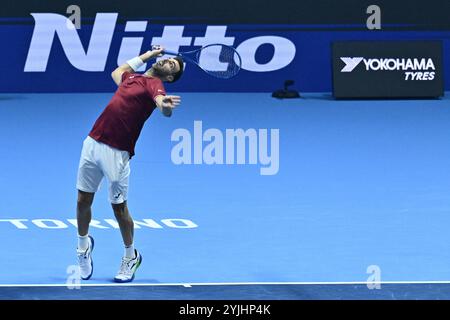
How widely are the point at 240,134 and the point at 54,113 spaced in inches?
133

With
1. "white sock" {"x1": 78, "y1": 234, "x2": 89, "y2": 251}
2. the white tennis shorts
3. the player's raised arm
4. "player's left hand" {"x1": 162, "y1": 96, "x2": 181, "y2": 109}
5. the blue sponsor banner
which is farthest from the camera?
the blue sponsor banner

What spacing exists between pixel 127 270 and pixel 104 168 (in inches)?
31.2

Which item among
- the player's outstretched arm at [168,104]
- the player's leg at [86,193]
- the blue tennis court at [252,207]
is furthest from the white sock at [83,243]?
the player's outstretched arm at [168,104]

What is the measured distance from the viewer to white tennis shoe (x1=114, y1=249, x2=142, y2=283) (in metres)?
→ 9.45

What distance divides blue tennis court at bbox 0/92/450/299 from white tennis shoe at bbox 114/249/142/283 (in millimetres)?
88

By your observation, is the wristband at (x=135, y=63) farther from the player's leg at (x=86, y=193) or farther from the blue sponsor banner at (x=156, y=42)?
the blue sponsor banner at (x=156, y=42)

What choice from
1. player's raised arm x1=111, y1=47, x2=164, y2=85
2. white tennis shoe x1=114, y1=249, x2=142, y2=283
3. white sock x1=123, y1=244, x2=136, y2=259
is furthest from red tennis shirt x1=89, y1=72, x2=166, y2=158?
white tennis shoe x1=114, y1=249, x2=142, y2=283

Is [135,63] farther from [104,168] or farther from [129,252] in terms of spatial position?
[129,252]

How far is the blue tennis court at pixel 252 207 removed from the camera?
31.2 ft

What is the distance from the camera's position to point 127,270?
9.49m

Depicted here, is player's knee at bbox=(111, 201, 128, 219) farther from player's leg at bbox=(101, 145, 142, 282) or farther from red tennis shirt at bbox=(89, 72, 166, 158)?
red tennis shirt at bbox=(89, 72, 166, 158)

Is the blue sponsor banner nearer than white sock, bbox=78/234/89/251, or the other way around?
white sock, bbox=78/234/89/251

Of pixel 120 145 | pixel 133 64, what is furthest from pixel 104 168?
pixel 133 64

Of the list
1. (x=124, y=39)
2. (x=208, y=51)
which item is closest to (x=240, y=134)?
(x=208, y=51)
